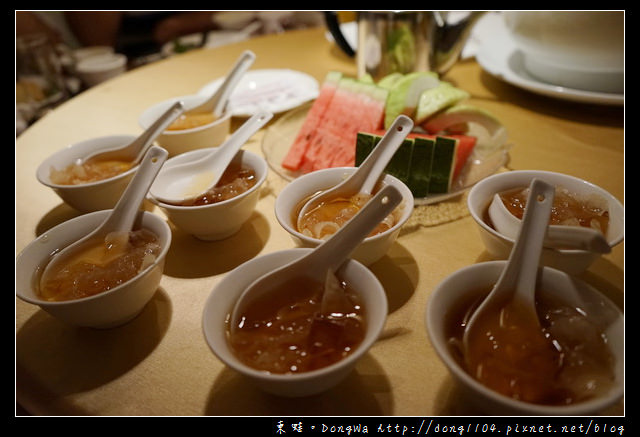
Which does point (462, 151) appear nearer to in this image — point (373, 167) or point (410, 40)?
point (373, 167)

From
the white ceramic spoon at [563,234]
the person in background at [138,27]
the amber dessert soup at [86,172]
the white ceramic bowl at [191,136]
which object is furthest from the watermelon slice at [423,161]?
the person in background at [138,27]

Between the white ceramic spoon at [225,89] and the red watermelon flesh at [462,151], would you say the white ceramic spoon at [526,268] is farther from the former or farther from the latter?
the white ceramic spoon at [225,89]

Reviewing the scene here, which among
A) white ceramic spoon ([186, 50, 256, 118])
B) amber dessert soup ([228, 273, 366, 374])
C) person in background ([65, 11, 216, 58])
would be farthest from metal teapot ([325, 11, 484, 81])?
person in background ([65, 11, 216, 58])

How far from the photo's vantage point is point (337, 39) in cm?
234

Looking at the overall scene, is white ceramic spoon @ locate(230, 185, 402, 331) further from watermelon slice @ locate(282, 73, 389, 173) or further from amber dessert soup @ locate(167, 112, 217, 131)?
amber dessert soup @ locate(167, 112, 217, 131)

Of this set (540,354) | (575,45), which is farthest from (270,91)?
(540,354)

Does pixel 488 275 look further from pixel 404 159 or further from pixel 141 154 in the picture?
pixel 141 154

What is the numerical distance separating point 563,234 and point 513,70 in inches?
59.3

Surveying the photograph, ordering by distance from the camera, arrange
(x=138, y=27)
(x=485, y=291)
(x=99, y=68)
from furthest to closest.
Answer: (x=138, y=27) < (x=99, y=68) < (x=485, y=291)

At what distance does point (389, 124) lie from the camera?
1.66m

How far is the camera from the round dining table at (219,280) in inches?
34.9

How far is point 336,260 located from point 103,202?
2.95 ft

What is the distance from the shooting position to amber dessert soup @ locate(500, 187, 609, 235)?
3.50 ft

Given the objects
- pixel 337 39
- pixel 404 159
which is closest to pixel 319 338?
pixel 404 159
